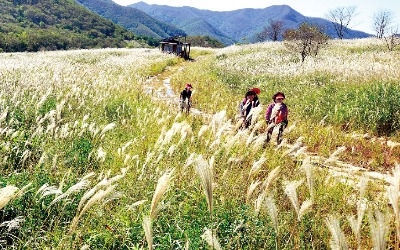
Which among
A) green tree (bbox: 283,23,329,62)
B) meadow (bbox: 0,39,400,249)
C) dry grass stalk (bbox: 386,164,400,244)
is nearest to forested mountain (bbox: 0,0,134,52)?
green tree (bbox: 283,23,329,62)

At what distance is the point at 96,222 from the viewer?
406cm

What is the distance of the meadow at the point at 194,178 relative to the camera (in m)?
2.95

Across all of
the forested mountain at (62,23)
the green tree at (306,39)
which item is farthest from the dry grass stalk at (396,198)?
the forested mountain at (62,23)

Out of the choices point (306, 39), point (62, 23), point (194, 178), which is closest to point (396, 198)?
point (194, 178)

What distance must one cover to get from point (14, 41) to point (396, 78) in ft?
279

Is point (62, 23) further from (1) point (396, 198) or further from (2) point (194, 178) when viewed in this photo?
(1) point (396, 198)

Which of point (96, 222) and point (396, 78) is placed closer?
point (96, 222)

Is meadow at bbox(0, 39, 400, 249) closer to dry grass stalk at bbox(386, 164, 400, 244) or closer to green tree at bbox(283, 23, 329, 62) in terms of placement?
dry grass stalk at bbox(386, 164, 400, 244)

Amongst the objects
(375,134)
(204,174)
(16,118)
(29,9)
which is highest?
(29,9)

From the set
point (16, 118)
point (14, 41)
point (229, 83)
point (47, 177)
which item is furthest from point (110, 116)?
point (14, 41)

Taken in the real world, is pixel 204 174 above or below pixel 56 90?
above

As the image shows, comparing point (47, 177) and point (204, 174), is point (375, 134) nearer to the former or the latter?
point (47, 177)

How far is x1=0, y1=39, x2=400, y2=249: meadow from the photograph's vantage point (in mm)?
2949

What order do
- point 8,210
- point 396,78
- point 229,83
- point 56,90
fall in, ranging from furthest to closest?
point 229,83, point 396,78, point 56,90, point 8,210
